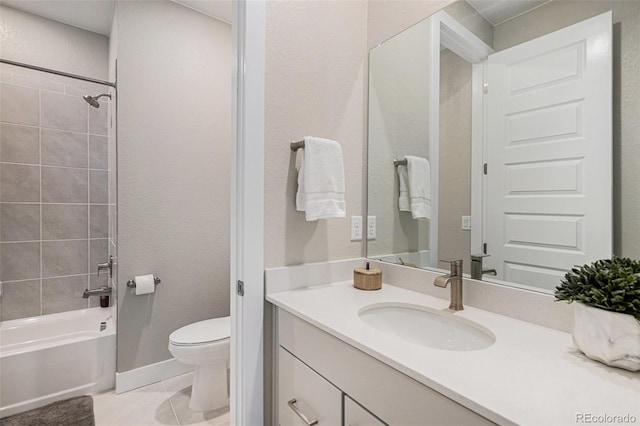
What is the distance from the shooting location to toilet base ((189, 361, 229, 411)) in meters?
1.71

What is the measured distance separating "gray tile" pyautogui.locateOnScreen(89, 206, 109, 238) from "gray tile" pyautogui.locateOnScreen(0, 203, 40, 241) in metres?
0.33

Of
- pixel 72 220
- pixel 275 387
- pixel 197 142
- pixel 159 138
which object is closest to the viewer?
pixel 275 387

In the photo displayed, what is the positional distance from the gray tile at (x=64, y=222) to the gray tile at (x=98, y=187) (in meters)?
0.10

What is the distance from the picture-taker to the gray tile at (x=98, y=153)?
2.44 meters

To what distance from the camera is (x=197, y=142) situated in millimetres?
2209

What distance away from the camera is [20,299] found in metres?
2.17

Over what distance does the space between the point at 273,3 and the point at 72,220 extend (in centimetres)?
231

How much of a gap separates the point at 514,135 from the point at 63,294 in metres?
3.07

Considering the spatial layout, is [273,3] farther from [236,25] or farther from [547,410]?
[547,410]

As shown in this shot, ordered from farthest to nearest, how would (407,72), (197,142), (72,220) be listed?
(72,220) → (197,142) → (407,72)

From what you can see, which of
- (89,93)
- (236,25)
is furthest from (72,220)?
(236,25)

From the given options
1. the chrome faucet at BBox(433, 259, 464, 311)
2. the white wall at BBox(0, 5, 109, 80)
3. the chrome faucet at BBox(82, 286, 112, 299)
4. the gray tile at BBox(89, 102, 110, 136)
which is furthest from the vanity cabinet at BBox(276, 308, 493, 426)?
the white wall at BBox(0, 5, 109, 80)

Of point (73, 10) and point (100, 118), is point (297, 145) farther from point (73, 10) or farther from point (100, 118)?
point (73, 10)

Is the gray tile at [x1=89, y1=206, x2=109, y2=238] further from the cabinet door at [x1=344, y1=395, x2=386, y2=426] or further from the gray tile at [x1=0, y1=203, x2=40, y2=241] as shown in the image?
the cabinet door at [x1=344, y1=395, x2=386, y2=426]
